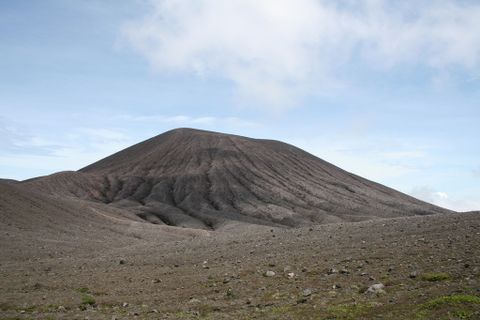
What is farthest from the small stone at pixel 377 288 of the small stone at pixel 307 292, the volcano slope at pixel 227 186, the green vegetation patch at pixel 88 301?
the volcano slope at pixel 227 186

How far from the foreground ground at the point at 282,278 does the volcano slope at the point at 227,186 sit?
6936 cm

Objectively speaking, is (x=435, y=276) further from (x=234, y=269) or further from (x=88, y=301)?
(x=88, y=301)

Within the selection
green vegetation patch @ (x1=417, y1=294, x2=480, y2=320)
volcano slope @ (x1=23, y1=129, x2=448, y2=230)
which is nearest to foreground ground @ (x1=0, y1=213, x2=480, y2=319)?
green vegetation patch @ (x1=417, y1=294, x2=480, y2=320)

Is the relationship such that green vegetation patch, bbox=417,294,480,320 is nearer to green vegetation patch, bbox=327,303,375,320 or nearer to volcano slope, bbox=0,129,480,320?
volcano slope, bbox=0,129,480,320

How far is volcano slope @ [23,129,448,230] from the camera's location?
115562mm

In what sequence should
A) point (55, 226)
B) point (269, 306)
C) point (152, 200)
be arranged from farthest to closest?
point (152, 200) < point (55, 226) < point (269, 306)

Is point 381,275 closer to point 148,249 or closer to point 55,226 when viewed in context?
point 148,249

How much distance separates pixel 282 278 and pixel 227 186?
11752 cm

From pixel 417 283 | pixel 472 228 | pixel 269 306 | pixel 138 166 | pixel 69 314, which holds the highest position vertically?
pixel 138 166

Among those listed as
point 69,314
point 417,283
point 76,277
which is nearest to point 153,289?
point 69,314

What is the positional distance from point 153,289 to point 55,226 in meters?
39.9

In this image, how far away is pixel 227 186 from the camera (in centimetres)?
13800

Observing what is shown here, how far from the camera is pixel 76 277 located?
2639 centimetres

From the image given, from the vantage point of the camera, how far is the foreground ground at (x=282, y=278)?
14906mm
